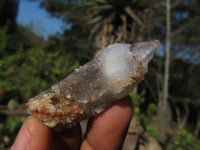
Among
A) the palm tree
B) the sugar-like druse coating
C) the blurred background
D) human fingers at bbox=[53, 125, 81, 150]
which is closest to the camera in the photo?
the sugar-like druse coating

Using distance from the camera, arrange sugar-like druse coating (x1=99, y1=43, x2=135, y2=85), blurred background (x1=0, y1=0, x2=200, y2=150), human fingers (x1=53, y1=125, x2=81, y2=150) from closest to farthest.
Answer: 1. sugar-like druse coating (x1=99, y1=43, x2=135, y2=85)
2. human fingers (x1=53, y1=125, x2=81, y2=150)
3. blurred background (x1=0, y1=0, x2=200, y2=150)

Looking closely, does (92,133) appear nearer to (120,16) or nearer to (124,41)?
(124,41)

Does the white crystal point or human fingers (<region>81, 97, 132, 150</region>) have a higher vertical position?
the white crystal point

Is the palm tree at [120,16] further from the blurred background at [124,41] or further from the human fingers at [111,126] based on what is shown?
the human fingers at [111,126]

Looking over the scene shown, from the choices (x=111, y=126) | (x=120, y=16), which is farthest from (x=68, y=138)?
(x=120, y=16)

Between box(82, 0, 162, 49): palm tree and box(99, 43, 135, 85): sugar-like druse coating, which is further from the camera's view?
box(82, 0, 162, 49): palm tree

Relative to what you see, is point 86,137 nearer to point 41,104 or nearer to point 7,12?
point 41,104

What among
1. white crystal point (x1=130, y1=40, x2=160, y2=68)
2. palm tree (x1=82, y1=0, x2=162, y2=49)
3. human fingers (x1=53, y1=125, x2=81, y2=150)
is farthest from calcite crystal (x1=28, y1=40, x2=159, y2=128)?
palm tree (x1=82, y1=0, x2=162, y2=49)

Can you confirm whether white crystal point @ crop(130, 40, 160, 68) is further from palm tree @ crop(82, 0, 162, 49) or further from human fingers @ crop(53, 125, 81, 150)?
palm tree @ crop(82, 0, 162, 49)
